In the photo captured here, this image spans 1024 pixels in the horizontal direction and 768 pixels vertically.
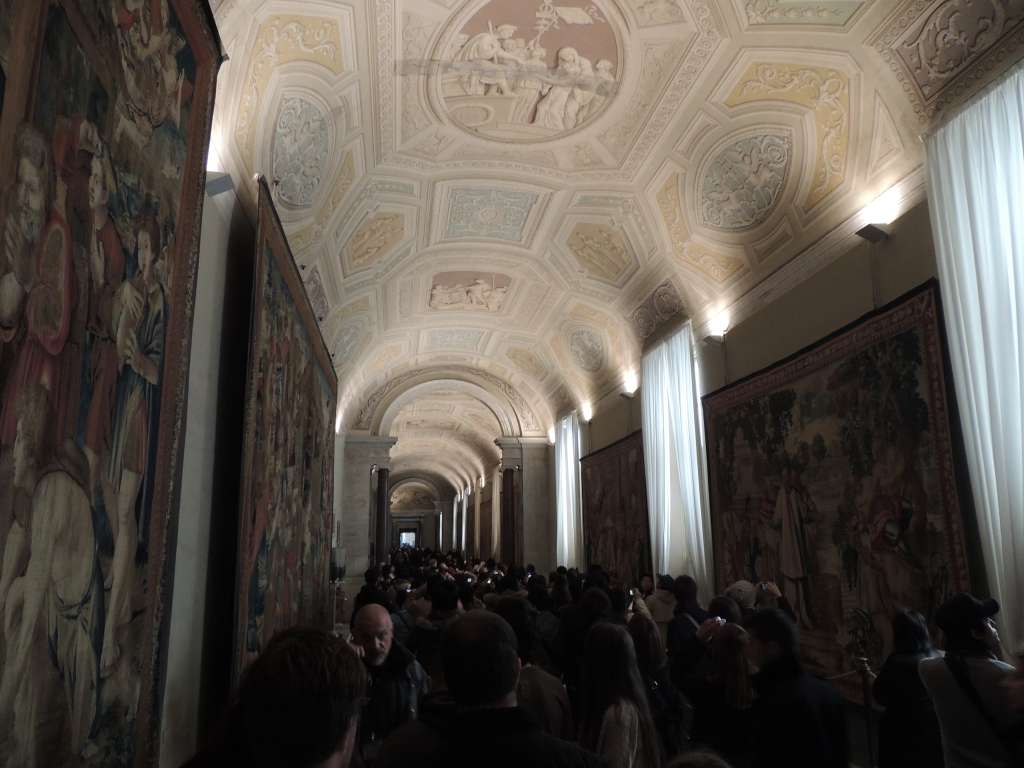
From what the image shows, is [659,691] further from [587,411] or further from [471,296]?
[587,411]

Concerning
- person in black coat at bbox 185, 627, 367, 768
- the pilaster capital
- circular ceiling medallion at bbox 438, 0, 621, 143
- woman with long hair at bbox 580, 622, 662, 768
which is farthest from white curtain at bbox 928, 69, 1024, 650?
the pilaster capital

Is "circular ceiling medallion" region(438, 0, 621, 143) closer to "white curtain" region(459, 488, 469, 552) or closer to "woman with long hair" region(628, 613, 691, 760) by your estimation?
"woman with long hair" region(628, 613, 691, 760)

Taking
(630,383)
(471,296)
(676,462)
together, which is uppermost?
(471,296)

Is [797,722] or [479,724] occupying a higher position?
[479,724]

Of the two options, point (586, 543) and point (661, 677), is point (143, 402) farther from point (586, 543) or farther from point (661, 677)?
point (586, 543)

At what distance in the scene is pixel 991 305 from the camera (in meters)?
6.81

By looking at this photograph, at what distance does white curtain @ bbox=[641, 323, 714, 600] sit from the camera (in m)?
12.6

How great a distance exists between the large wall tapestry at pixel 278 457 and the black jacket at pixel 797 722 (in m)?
3.70

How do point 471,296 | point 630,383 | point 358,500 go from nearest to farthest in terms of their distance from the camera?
1. point 630,383
2. point 471,296
3. point 358,500

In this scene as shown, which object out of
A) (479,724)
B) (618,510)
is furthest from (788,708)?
(618,510)

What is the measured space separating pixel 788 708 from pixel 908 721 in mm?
1411

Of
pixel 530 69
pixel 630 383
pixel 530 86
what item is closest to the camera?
pixel 530 69

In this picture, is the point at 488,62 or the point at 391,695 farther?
the point at 488,62

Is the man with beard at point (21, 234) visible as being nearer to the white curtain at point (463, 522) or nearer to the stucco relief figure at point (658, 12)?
the stucco relief figure at point (658, 12)
